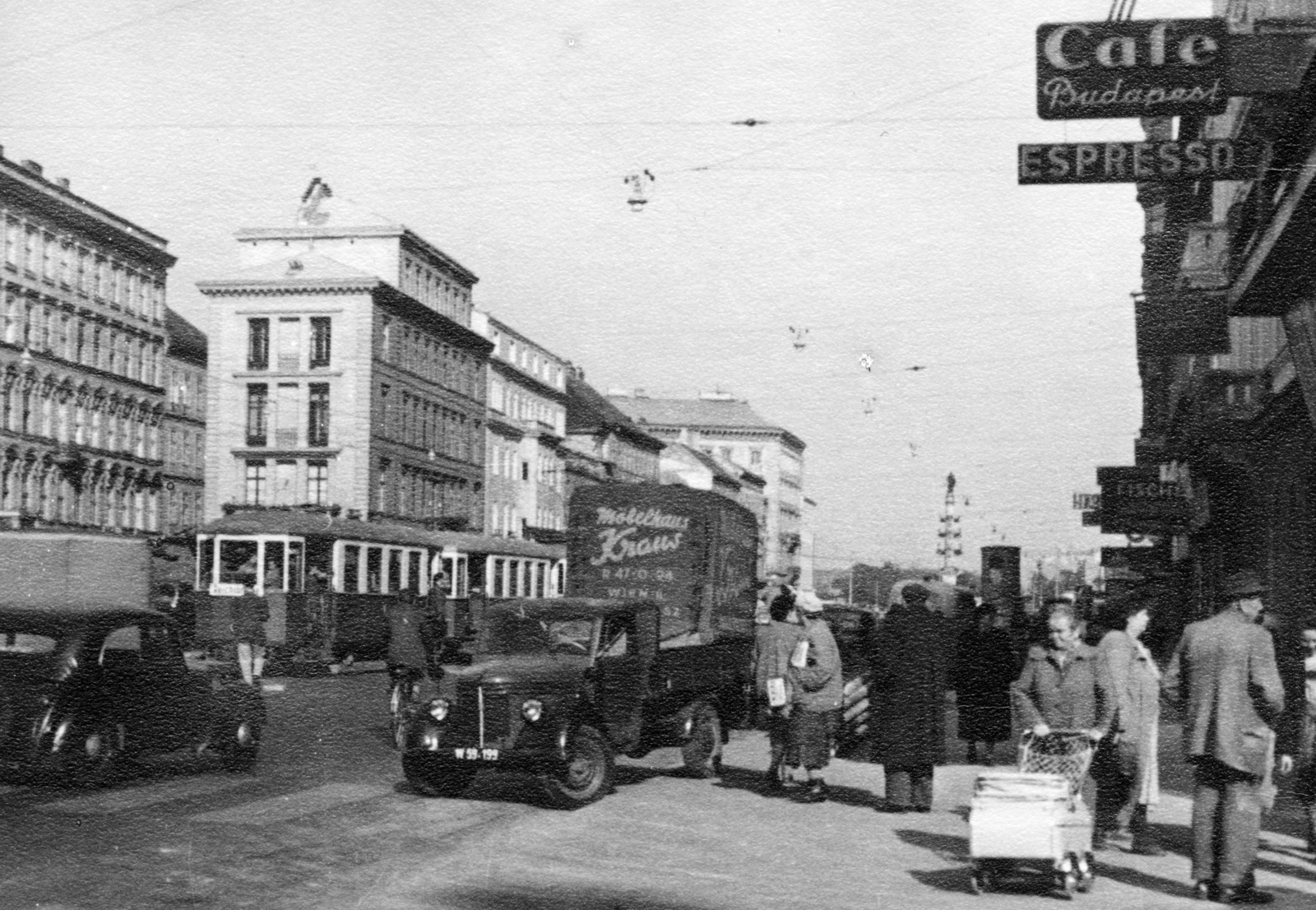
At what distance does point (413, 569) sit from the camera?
43219 mm

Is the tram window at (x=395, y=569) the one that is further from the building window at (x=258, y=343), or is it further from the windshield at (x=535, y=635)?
the building window at (x=258, y=343)

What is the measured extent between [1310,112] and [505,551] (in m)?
36.7

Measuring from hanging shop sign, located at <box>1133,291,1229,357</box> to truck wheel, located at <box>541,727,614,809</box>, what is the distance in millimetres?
14697

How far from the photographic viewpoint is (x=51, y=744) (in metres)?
12.9

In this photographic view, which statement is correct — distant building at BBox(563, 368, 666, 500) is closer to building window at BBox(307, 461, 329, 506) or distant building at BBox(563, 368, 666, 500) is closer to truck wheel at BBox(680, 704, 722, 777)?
building window at BBox(307, 461, 329, 506)

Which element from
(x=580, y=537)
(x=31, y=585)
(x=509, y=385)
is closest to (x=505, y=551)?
(x=31, y=585)

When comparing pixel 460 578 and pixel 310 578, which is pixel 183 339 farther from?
pixel 310 578

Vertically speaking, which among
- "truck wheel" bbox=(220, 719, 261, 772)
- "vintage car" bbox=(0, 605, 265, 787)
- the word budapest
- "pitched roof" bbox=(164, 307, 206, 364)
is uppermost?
"pitched roof" bbox=(164, 307, 206, 364)

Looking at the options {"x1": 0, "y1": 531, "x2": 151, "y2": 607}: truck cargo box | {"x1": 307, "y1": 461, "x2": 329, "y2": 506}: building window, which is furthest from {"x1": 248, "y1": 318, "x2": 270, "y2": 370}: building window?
{"x1": 0, "y1": 531, "x2": 151, "y2": 607}: truck cargo box

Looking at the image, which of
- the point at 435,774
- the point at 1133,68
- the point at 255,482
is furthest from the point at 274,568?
the point at 255,482

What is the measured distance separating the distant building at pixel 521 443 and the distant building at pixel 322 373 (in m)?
9.83

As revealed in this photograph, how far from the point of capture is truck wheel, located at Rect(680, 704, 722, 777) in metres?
16.5

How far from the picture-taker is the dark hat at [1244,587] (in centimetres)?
999

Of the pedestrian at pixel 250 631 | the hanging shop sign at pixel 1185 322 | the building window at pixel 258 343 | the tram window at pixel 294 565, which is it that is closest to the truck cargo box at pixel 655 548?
the pedestrian at pixel 250 631
